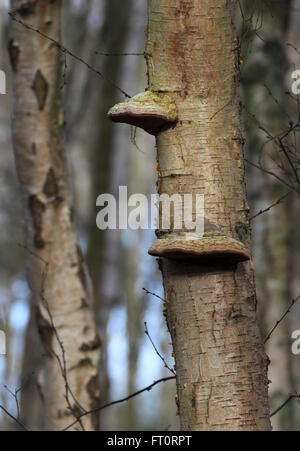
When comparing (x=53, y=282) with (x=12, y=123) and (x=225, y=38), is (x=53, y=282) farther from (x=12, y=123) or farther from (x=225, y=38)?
(x=225, y=38)

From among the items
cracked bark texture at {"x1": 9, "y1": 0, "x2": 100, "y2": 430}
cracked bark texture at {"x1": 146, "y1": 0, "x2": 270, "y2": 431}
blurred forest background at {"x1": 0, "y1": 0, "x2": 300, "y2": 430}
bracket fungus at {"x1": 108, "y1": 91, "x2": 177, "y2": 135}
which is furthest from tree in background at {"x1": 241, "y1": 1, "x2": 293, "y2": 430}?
bracket fungus at {"x1": 108, "y1": 91, "x2": 177, "y2": 135}

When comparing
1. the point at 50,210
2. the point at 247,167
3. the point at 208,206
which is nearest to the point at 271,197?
the point at 247,167

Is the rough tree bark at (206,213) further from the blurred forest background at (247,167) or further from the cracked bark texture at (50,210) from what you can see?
the cracked bark texture at (50,210)

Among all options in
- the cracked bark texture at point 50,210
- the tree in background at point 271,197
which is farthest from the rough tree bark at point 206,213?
the tree in background at point 271,197

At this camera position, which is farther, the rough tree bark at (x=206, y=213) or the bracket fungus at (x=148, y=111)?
the bracket fungus at (x=148, y=111)

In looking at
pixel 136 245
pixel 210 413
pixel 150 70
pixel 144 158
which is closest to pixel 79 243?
pixel 150 70

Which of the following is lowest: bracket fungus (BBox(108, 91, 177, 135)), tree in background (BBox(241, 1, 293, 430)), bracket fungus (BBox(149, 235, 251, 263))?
bracket fungus (BBox(149, 235, 251, 263))

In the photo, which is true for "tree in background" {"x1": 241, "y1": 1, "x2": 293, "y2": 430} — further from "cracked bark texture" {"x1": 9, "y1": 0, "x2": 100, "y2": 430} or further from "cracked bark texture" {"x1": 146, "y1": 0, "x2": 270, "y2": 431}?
"cracked bark texture" {"x1": 146, "y1": 0, "x2": 270, "y2": 431}

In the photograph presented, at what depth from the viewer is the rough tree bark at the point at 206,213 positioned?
2.32 m

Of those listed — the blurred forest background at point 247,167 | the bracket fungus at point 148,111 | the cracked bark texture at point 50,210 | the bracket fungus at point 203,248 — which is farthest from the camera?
the blurred forest background at point 247,167

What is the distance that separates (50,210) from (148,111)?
2.19 meters

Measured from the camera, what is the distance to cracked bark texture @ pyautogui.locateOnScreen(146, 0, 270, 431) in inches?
91.8

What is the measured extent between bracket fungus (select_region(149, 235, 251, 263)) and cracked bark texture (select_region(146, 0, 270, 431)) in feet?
0.29
